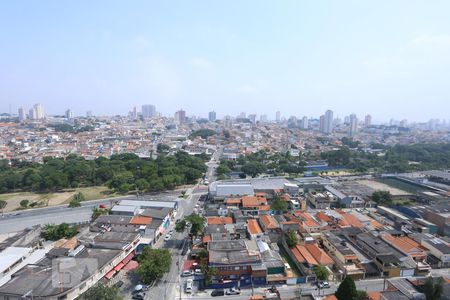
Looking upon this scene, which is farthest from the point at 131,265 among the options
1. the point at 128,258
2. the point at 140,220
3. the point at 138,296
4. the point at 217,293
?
the point at 217,293

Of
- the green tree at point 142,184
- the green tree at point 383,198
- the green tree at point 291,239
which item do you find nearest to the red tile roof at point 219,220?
the green tree at point 291,239

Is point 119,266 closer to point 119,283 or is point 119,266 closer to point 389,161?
point 119,283

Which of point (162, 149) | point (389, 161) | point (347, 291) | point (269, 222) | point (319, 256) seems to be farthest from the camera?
point (162, 149)

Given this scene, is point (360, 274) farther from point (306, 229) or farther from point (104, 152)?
point (104, 152)

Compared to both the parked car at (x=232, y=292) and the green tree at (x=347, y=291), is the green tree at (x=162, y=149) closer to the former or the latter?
the parked car at (x=232, y=292)

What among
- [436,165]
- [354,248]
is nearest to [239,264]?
[354,248]
